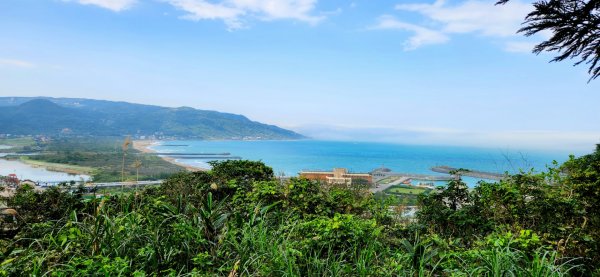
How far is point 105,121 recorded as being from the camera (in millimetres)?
55281

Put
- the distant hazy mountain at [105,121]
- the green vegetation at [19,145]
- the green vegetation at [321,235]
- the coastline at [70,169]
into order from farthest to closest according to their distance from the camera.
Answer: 1. the distant hazy mountain at [105,121]
2. the green vegetation at [19,145]
3. the coastline at [70,169]
4. the green vegetation at [321,235]

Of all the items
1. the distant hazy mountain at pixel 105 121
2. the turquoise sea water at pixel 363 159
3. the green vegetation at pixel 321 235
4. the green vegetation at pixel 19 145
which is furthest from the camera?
the distant hazy mountain at pixel 105 121

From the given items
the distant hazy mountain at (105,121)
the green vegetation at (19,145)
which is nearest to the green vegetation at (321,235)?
the green vegetation at (19,145)

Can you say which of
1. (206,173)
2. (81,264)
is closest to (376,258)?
(81,264)

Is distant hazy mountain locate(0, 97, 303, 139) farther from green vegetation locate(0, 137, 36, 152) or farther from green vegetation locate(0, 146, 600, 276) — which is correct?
green vegetation locate(0, 146, 600, 276)

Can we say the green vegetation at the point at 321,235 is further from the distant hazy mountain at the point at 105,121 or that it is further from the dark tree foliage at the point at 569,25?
the distant hazy mountain at the point at 105,121

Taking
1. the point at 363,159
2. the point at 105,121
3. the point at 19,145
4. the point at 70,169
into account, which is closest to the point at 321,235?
the point at 70,169

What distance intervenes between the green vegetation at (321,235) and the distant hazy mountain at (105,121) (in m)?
37.8

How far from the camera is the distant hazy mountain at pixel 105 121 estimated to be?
4366 centimetres

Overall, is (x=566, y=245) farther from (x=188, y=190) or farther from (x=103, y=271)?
(x=188, y=190)

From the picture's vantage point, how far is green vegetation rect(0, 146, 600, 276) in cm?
234

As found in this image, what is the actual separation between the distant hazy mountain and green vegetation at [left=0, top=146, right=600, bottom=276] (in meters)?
37.8

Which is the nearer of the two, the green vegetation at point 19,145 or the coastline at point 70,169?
the coastline at point 70,169

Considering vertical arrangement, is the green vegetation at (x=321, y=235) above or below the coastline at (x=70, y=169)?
above
